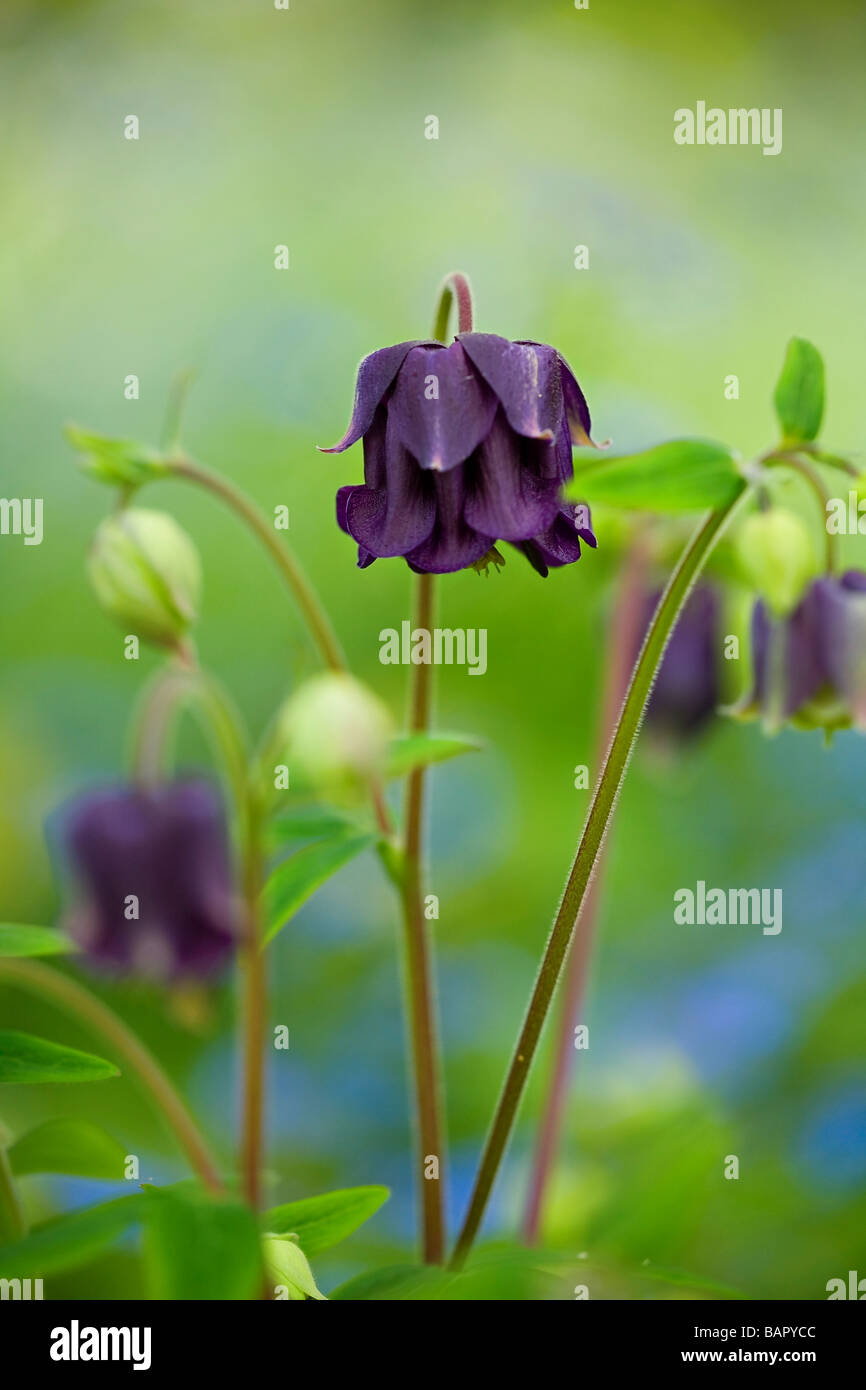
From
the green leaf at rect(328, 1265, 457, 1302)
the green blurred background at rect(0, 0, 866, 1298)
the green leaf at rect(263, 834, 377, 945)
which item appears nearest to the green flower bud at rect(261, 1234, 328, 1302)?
the green leaf at rect(328, 1265, 457, 1302)

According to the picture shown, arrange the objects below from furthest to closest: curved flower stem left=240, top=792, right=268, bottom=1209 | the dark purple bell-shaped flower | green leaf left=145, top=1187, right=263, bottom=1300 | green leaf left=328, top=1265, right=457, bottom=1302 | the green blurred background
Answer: the green blurred background < the dark purple bell-shaped flower < curved flower stem left=240, top=792, right=268, bottom=1209 < green leaf left=328, top=1265, right=457, bottom=1302 < green leaf left=145, top=1187, right=263, bottom=1300

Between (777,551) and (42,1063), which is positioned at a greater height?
(777,551)

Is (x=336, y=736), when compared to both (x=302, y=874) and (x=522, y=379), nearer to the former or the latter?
(x=302, y=874)

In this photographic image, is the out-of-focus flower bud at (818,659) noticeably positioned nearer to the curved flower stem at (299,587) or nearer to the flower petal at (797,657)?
the flower petal at (797,657)

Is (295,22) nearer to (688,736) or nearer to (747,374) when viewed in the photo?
(747,374)

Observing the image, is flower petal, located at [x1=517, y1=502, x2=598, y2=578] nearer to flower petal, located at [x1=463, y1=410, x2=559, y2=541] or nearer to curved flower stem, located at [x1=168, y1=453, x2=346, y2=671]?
flower petal, located at [x1=463, y1=410, x2=559, y2=541]

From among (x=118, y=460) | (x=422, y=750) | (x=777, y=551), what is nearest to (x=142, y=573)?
(x=118, y=460)

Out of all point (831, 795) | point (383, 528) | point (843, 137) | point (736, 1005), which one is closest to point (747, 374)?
point (843, 137)
